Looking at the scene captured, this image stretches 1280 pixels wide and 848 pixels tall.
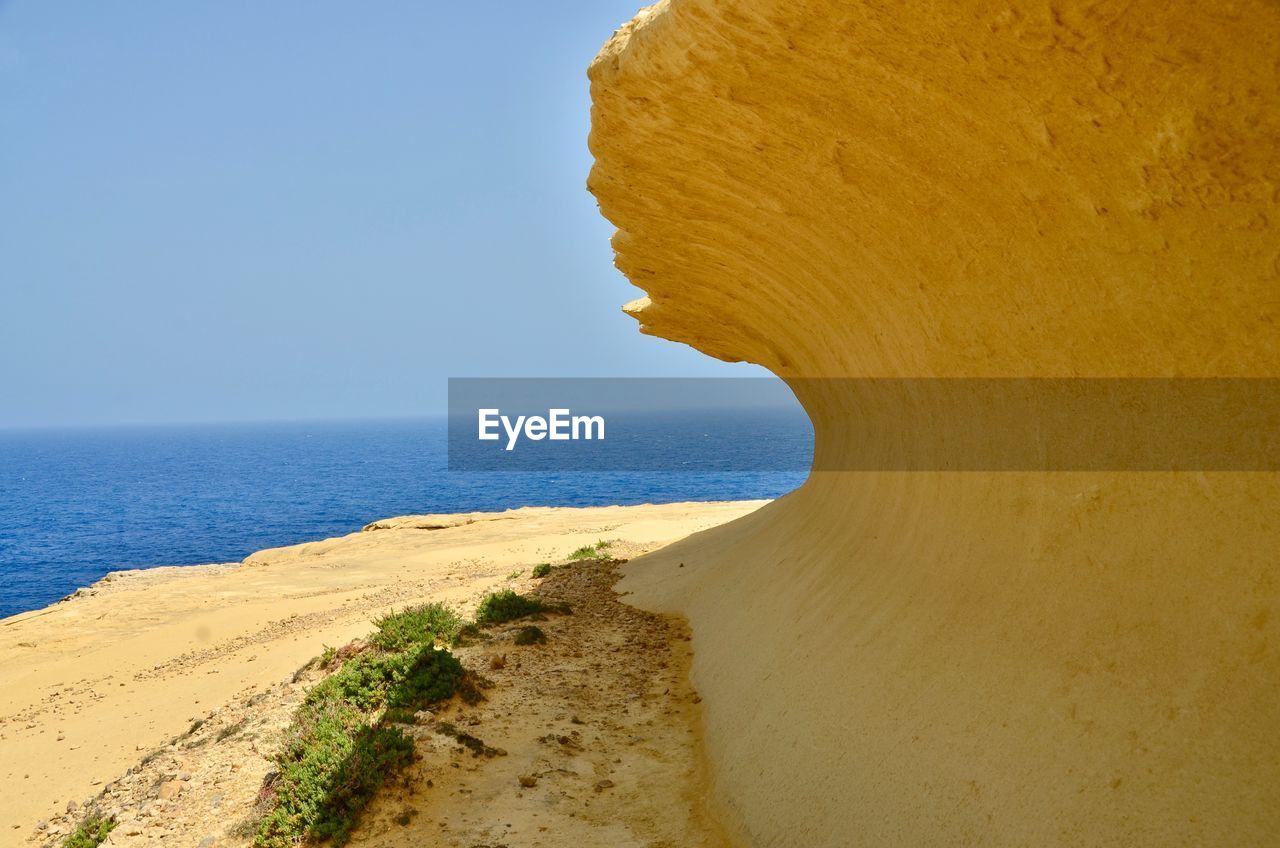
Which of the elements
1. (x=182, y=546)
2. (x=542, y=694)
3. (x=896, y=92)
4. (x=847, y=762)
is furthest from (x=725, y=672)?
(x=182, y=546)

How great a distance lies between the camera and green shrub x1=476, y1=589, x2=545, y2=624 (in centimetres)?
1192

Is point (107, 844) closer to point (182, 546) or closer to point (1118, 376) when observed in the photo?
point (1118, 376)

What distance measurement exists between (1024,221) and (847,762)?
3766 millimetres

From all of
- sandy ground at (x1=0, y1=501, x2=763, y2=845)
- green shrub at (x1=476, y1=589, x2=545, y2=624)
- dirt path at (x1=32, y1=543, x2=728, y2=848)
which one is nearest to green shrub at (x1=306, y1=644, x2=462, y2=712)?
dirt path at (x1=32, y1=543, x2=728, y2=848)

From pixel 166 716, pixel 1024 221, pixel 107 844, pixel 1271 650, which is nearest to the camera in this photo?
pixel 1271 650

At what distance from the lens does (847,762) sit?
18.1 ft

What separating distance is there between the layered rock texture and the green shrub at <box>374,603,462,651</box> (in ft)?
15.5

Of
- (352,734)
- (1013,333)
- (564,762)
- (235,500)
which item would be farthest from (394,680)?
(235,500)

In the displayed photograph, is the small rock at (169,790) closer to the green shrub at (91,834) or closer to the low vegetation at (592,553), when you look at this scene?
the green shrub at (91,834)

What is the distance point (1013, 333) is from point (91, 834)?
910cm

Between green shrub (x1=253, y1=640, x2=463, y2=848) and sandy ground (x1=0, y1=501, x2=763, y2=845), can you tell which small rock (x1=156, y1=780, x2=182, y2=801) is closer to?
sandy ground (x1=0, y1=501, x2=763, y2=845)

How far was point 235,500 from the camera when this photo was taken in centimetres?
7262

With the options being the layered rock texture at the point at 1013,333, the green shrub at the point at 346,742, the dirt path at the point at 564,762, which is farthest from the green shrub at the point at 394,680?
the layered rock texture at the point at 1013,333

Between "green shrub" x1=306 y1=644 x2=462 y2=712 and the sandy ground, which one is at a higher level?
"green shrub" x1=306 y1=644 x2=462 y2=712
